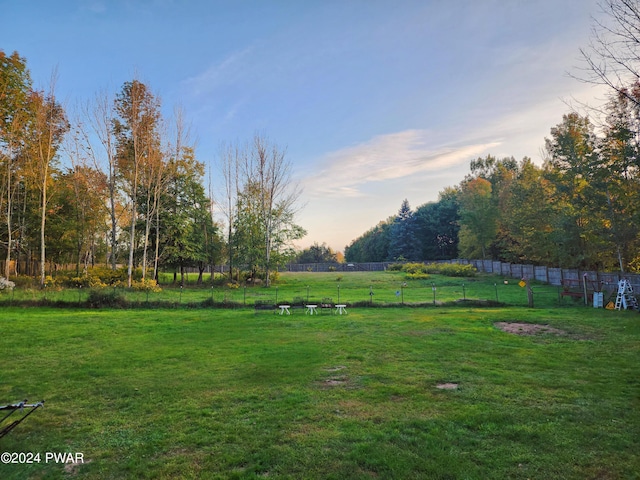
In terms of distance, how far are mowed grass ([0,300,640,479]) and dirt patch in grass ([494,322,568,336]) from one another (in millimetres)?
508

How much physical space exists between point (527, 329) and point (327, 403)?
9436 mm

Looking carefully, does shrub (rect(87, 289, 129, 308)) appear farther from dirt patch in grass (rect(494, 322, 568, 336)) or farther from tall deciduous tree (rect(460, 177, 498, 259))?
tall deciduous tree (rect(460, 177, 498, 259))

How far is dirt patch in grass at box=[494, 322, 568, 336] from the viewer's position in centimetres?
1172

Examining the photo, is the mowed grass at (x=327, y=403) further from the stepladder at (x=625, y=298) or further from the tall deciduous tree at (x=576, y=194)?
the tall deciduous tree at (x=576, y=194)

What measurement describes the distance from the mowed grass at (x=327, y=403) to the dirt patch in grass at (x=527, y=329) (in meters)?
0.51

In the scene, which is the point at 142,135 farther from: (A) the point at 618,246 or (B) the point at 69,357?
(A) the point at 618,246

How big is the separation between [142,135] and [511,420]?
29233mm

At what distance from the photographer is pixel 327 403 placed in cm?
581

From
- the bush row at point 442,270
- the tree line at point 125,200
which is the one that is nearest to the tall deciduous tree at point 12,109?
the tree line at point 125,200

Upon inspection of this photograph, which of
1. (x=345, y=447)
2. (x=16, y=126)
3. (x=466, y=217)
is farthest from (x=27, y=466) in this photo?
(x=466, y=217)

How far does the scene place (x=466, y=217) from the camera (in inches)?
1908

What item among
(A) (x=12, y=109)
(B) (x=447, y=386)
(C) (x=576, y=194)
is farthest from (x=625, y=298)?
(A) (x=12, y=109)

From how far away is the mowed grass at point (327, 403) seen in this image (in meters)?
4.04

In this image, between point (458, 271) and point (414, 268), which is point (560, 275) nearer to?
point (458, 271)
